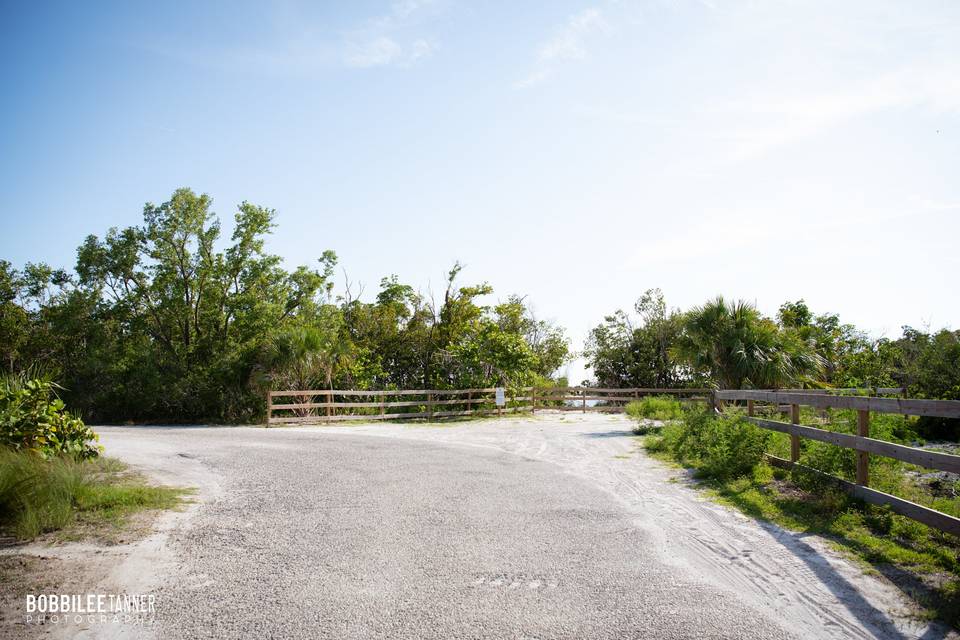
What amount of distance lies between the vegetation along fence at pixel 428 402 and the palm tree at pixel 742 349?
5.44 ft

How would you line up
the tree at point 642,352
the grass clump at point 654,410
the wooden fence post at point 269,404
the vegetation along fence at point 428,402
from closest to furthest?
the grass clump at point 654,410 < the wooden fence post at point 269,404 < the vegetation along fence at point 428,402 < the tree at point 642,352

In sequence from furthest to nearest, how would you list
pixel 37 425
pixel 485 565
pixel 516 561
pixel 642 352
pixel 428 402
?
Answer: pixel 642 352 < pixel 428 402 < pixel 37 425 < pixel 516 561 < pixel 485 565

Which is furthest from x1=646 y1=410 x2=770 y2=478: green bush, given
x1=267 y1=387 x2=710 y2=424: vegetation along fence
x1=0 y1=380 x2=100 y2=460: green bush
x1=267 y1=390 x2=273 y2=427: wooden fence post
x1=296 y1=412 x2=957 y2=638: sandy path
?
x1=267 y1=390 x2=273 y2=427: wooden fence post

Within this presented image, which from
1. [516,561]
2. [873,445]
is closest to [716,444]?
[873,445]

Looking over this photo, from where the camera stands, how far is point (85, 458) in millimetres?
8227

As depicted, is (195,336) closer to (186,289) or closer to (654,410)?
(186,289)

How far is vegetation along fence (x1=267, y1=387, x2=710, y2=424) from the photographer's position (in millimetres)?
20297

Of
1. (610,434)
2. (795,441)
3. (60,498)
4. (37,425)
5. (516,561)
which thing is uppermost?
(37,425)

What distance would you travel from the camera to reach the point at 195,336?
24.2 meters

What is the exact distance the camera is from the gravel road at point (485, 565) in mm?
3842

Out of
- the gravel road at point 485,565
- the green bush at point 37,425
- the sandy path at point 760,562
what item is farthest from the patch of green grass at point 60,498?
the sandy path at point 760,562

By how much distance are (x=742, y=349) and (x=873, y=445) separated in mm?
10181

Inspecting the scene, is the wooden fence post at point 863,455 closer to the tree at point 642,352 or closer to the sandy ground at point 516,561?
the sandy ground at point 516,561

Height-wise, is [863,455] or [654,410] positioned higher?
[863,455]
